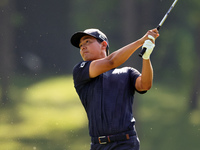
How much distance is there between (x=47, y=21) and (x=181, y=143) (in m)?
2.86

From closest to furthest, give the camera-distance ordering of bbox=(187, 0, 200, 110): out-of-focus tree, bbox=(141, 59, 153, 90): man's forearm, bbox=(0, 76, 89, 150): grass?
bbox=(141, 59, 153, 90): man's forearm, bbox=(0, 76, 89, 150): grass, bbox=(187, 0, 200, 110): out-of-focus tree

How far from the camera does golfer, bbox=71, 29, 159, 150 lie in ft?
11.2

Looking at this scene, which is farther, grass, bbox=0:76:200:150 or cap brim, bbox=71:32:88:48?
grass, bbox=0:76:200:150

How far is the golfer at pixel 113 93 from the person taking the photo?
11.2ft

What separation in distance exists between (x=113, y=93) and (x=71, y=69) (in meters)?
3.86

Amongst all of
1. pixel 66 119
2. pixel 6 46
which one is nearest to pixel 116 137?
pixel 66 119

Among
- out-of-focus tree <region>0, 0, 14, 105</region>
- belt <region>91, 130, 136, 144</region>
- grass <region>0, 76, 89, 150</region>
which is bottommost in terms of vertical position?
belt <region>91, 130, 136, 144</region>

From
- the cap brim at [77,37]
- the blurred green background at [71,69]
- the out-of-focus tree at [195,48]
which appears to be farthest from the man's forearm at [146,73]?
the out-of-focus tree at [195,48]

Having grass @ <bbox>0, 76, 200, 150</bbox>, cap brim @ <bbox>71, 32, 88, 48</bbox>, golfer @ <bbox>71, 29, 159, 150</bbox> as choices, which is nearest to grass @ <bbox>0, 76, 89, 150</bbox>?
grass @ <bbox>0, 76, 200, 150</bbox>

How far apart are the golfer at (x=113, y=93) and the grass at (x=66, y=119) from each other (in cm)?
364

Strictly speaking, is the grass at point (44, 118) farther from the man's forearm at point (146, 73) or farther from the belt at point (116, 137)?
the man's forearm at point (146, 73)

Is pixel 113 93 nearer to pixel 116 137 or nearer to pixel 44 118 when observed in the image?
pixel 116 137

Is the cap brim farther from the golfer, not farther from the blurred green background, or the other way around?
the blurred green background

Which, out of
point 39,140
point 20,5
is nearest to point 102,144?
point 39,140
